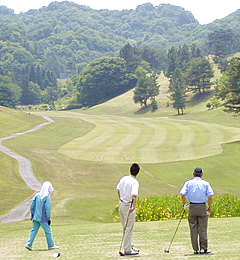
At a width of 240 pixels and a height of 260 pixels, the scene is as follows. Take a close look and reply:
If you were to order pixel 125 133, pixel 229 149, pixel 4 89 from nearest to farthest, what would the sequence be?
pixel 229 149 → pixel 125 133 → pixel 4 89

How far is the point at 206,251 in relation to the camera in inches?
451

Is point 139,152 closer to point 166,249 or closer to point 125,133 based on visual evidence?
point 125,133

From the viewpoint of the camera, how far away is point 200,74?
441 feet

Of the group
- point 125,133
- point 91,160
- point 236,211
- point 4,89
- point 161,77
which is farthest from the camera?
point 161,77

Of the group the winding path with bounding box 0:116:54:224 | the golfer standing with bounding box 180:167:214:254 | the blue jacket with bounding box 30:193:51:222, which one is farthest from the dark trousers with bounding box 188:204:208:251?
the winding path with bounding box 0:116:54:224

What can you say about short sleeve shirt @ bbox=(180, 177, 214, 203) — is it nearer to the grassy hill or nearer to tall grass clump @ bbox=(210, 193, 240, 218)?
tall grass clump @ bbox=(210, 193, 240, 218)

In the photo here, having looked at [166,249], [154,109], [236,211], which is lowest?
[154,109]

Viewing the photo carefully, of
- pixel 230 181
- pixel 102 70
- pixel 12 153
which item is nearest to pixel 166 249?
pixel 230 181

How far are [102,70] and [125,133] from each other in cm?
11904

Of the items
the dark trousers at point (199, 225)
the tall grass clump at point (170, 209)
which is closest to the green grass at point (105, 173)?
the dark trousers at point (199, 225)

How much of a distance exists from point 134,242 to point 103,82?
16928cm

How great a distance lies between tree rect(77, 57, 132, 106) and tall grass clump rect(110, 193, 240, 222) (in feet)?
512

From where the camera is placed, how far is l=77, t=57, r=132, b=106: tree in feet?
591

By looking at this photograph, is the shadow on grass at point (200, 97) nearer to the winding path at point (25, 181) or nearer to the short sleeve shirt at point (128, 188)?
the winding path at point (25, 181)
